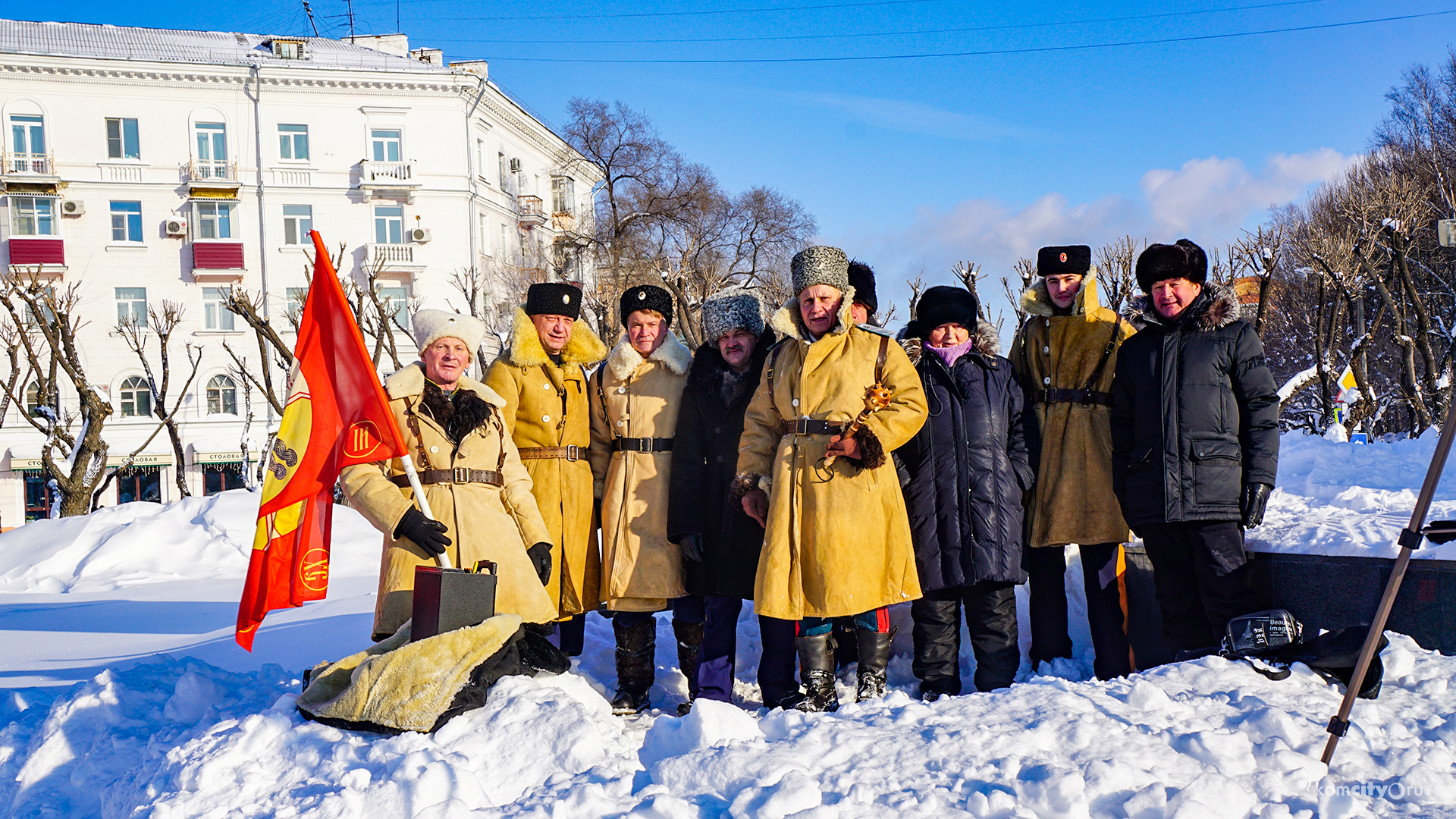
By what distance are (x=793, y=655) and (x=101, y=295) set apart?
3455 cm

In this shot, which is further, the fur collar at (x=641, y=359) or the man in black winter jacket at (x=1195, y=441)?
the fur collar at (x=641, y=359)

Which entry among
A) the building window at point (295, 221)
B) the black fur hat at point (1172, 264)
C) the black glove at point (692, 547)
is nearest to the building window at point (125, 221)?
the building window at point (295, 221)

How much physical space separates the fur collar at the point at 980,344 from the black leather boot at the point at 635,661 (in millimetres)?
1750

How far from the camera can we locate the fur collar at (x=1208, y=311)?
4.29 meters

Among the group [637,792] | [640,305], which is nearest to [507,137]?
[640,305]

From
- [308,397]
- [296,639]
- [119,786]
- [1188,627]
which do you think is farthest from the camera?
[296,639]

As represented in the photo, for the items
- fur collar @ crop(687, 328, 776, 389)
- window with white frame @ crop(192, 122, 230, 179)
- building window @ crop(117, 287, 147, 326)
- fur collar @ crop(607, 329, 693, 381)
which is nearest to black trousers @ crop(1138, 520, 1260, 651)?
fur collar @ crop(687, 328, 776, 389)

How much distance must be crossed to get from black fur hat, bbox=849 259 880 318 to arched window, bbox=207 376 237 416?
107 feet

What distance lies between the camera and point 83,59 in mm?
30797

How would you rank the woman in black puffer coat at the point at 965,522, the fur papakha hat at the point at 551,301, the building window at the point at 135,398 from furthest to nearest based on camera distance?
1. the building window at the point at 135,398
2. the fur papakha hat at the point at 551,301
3. the woman in black puffer coat at the point at 965,522

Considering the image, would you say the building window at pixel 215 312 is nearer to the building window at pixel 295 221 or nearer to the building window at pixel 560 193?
the building window at pixel 295 221

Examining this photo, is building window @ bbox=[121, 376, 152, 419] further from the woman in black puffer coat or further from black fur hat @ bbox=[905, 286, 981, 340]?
the woman in black puffer coat

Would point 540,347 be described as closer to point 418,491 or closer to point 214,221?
point 418,491

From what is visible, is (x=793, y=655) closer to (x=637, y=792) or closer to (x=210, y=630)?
(x=637, y=792)
